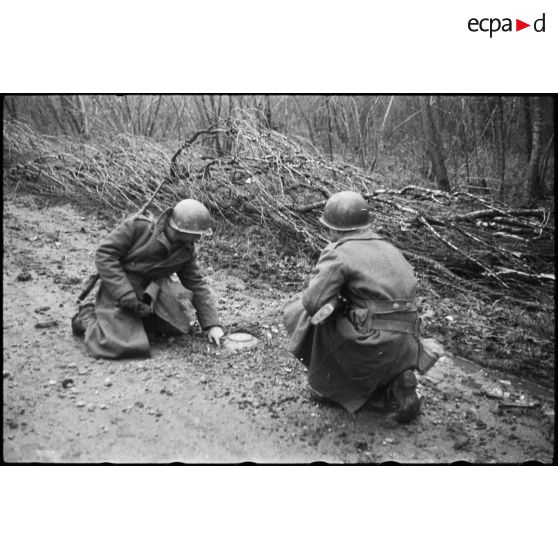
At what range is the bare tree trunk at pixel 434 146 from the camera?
4.01m

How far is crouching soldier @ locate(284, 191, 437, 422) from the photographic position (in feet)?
9.49

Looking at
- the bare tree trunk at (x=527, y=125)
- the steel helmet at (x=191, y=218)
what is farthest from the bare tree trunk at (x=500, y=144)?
the steel helmet at (x=191, y=218)

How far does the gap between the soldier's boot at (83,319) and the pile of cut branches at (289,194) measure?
1437 mm

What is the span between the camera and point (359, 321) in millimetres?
2957

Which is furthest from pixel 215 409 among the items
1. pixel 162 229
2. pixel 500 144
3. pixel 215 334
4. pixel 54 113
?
pixel 500 144

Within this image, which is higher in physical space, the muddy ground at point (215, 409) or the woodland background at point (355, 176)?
the woodland background at point (355, 176)

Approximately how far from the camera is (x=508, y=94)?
10.2 ft

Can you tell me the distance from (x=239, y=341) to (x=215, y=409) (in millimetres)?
931

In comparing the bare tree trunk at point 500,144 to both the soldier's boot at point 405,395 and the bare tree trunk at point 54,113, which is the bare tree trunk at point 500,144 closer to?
the soldier's boot at point 405,395

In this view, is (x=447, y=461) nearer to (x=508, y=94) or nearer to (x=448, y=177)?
(x=508, y=94)

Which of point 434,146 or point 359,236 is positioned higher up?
point 434,146

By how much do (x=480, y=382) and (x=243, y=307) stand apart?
1959mm

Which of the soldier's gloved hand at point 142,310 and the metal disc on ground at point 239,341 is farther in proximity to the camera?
the metal disc on ground at point 239,341

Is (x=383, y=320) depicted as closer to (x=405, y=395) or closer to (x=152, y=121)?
(x=405, y=395)
